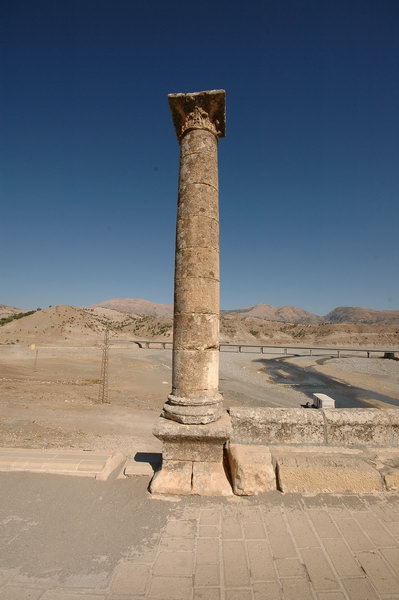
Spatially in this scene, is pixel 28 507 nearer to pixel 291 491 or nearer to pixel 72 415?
pixel 291 491

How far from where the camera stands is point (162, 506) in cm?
373

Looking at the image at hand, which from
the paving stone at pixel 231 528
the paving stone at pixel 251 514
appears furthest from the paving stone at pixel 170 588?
the paving stone at pixel 251 514

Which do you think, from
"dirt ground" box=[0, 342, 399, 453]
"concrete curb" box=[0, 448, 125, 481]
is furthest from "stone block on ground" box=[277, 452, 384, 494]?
"dirt ground" box=[0, 342, 399, 453]

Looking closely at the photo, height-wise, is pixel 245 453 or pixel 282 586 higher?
pixel 245 453

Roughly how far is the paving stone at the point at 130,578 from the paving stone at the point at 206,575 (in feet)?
1.44

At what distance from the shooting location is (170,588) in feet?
8.43

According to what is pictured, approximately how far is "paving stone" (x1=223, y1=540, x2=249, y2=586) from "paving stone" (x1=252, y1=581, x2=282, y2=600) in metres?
0.10

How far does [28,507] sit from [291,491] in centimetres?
320

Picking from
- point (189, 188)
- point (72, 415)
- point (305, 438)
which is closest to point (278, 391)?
point (72, 415)

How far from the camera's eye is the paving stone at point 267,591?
2.49 m

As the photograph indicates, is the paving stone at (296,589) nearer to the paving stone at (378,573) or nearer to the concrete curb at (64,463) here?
the paving stone at (378,573)

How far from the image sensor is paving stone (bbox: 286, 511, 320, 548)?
3.08m

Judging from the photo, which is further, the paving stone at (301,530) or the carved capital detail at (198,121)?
the carved capital detail at (198,121)

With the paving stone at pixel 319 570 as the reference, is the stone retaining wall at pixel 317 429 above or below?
above
